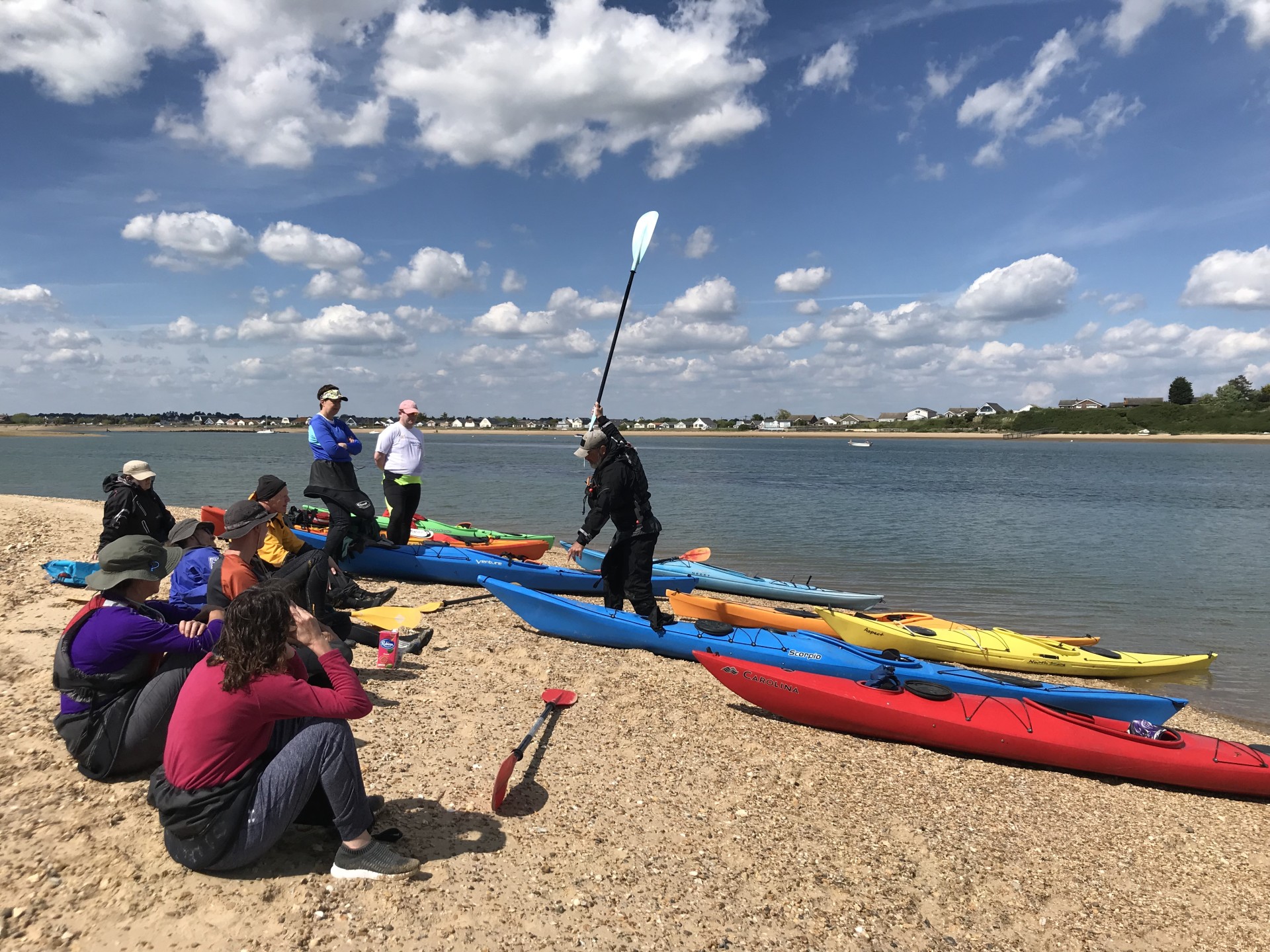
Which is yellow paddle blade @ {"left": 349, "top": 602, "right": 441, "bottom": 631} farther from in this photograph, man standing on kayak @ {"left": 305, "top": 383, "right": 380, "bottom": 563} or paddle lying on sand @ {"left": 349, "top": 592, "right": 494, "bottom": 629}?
man standing on kayak @ {"left": 305, "top": 383, "right": 380, "bottom": 563}

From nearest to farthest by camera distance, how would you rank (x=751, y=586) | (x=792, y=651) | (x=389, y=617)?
(x=792, y=651) < (x=389, y=617) < (x=751, y=586)

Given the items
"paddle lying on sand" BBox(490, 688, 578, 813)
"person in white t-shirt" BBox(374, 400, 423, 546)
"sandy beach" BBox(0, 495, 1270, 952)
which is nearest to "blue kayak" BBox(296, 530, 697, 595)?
"person in white t-shirt" BBox(374, 400, 423, 546)

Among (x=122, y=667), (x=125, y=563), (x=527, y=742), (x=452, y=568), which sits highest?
(x=125, y=563)

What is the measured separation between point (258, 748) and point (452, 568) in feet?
23.0

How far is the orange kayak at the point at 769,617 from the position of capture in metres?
8.54

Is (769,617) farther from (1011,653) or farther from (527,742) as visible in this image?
(527,742)

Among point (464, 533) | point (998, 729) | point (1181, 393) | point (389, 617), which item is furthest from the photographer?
point (1181, 393)

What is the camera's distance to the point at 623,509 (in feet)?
24.6

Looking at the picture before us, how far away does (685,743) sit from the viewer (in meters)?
5.50

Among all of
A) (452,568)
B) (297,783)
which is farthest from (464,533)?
(297,783)

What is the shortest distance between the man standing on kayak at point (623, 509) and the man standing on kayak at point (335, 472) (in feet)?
9.27

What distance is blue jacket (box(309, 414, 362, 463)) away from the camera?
8016 millimetres

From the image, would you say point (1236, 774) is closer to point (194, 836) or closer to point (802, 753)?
point (802, 753)

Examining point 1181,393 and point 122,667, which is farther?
point 1181,393
